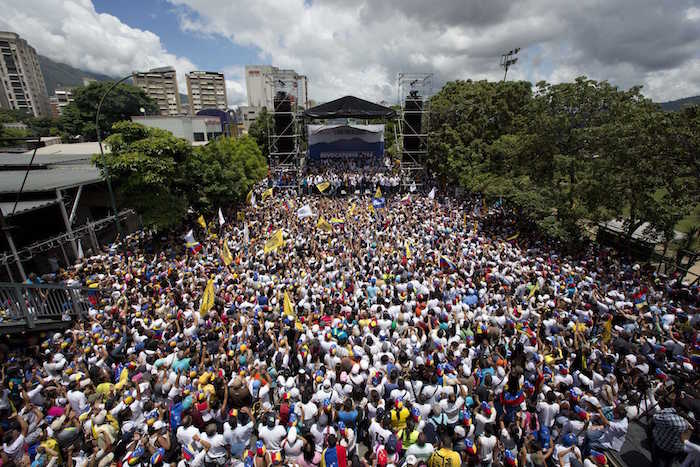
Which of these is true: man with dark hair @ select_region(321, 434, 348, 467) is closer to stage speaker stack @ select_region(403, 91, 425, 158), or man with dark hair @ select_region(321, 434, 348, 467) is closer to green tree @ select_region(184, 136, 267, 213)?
green tree @ select_region(184, 136, 267, 213)

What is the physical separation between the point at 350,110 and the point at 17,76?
420 ft

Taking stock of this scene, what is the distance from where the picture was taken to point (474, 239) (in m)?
13.9

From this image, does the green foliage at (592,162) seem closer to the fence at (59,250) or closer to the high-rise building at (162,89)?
the fence at (59,250)

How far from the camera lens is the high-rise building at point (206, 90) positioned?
379 ft

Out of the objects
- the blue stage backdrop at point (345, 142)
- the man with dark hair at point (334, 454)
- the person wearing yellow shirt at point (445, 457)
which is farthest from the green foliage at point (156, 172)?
the blue stage backdrop at point (345, 142)

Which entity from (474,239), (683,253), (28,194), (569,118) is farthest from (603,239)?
(28,194)

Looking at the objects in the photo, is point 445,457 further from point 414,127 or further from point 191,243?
point 414,127

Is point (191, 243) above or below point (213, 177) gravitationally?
below

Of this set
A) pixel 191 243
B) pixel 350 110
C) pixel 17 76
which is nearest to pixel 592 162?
pixel 191 243

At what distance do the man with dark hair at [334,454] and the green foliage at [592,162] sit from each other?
1291 cm

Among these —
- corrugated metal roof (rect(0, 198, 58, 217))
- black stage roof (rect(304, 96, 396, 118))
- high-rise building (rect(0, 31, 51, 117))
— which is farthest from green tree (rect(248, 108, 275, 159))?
high-rise building (rect(0, 31, 51, 117))

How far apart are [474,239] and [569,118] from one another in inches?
303

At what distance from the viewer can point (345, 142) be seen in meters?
32.6

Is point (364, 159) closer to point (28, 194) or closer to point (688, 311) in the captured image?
point (28, 194)
